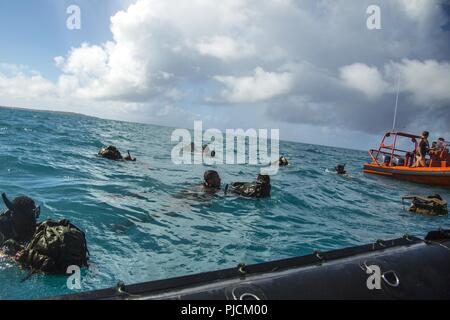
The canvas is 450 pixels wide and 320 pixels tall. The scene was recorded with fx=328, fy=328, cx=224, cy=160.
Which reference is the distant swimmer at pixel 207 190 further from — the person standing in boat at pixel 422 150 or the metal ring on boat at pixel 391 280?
the person standing in boat at pixel 422 150

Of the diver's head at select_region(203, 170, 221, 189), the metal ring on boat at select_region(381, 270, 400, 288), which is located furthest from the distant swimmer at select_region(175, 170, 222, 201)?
the metal ring on boat at select_region(381, 270, 400, 288)

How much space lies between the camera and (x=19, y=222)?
18.6 feet

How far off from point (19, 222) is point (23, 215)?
5.8 inches

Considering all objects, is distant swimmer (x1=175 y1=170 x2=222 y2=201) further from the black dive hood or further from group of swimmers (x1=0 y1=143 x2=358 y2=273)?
the black dive hood

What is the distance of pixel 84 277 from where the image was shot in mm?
5484

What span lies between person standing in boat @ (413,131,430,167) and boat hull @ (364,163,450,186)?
91cm

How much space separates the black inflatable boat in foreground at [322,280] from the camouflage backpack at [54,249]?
2345mm

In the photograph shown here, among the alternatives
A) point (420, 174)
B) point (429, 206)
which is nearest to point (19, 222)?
point (429, 206)

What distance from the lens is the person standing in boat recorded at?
23.7 meters

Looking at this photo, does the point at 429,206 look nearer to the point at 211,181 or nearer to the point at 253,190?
the point at 253,190

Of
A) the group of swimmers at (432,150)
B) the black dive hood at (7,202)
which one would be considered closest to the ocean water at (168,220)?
the black dive hood at (7,202)
